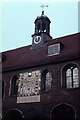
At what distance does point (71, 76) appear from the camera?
2230 centimetres

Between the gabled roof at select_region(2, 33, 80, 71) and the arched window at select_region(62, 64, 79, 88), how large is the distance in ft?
2.76

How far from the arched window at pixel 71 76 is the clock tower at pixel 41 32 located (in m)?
5.44

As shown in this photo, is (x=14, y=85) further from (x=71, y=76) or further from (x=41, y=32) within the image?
(x=41, y=32)

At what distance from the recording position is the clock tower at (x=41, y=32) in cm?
2760

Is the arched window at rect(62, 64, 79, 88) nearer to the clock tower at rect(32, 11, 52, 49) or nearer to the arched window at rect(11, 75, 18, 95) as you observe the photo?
the arched window at rect(11, 75, 18, 95)

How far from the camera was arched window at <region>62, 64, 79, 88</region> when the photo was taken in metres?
21.9

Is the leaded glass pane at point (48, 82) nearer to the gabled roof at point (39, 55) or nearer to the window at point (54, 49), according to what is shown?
the gabled roof at point (39, 55)

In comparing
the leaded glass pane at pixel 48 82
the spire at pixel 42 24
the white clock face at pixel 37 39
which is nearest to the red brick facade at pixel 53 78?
the leaded glass pane at pixel 48 82

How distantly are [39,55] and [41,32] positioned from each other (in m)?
3.57

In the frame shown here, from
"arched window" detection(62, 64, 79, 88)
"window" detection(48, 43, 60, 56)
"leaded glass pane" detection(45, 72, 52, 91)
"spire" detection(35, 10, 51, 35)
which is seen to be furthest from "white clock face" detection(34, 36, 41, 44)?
"arched window" detection(62, 64, 79, 88)

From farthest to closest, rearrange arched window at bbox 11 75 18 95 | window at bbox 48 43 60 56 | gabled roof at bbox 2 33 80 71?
arched window at bbox 11 75 18 95
window at bbox 48 43 60 56
gabled roof at bbox 2 33 80 71

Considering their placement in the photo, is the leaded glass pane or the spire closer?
the leaded glass pane

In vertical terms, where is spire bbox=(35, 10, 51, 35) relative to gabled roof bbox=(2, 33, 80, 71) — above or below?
above

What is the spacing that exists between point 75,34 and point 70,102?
24.8 feet
